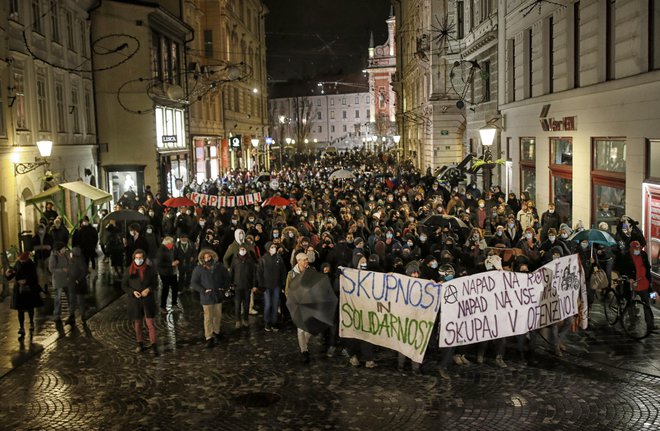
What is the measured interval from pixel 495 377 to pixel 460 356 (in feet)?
2.62

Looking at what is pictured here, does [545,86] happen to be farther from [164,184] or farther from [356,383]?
[164,184]

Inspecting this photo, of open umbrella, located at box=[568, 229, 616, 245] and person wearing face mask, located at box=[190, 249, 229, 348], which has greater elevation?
open umbrella, located at box=[568, 229, 616, 245]

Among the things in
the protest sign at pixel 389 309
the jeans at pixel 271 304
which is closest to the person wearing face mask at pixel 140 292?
the jeans at pixel 271 304

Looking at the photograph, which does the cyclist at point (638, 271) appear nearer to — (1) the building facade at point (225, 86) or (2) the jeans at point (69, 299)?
(2) the jeans at point (69, 299)

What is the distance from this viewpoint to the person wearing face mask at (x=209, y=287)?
12.7 m

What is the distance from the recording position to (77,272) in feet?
46.8

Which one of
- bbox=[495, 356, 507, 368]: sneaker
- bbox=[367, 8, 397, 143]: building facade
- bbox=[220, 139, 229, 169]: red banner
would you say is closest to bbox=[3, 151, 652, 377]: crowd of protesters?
bbox=[495, 356, 507, 368]: sneaker

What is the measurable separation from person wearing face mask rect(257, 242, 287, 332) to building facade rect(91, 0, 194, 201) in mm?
19486

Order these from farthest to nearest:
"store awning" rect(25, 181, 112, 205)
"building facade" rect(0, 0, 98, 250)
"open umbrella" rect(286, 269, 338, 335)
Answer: "store awning" rect(25, 181, 112, 205)
"building facade" rect(0, 0, 98, 250)
"open umbrella" rect(286, 269, 338, 335)

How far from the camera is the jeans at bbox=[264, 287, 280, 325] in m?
13.4

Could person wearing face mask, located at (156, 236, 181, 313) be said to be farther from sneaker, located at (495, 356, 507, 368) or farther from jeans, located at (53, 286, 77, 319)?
sneaker, located at (495, 356, 507, 368)

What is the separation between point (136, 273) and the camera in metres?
12.3

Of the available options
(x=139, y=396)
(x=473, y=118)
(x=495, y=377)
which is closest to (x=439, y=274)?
(x=495, y=377)

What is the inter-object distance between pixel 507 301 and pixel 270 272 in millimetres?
4330
